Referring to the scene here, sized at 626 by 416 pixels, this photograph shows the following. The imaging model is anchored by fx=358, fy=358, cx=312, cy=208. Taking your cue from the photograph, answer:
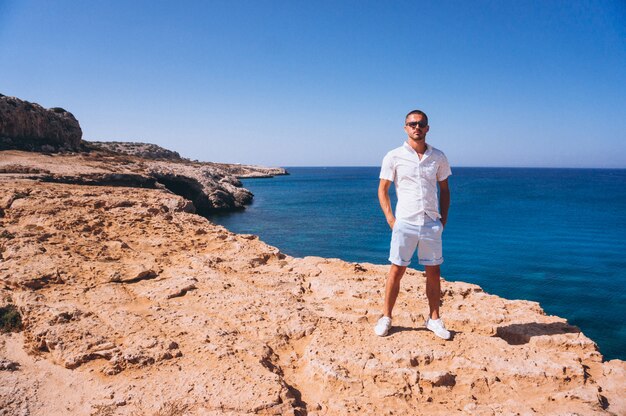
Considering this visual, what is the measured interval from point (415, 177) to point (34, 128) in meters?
38.8

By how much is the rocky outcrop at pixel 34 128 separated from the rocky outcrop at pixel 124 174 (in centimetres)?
283

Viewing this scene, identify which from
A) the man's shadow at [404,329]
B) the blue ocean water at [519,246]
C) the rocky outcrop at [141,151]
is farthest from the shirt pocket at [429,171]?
the rocky outcrop at [141,151]

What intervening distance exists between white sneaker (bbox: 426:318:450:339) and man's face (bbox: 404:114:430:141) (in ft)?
7.24

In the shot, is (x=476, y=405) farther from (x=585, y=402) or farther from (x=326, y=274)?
(x=326, y=274)

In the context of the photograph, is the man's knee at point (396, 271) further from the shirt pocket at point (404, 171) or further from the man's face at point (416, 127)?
the man's face at point (416, 127)

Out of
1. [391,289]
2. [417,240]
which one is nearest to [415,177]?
[417,240]

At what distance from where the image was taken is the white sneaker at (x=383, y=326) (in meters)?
4.24

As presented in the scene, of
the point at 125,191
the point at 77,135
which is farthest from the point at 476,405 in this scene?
the point at 77,135

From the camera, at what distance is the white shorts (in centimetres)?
410

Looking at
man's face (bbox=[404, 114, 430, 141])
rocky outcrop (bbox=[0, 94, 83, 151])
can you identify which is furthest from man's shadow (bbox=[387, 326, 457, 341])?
rocky outcrop (bbox=[0, 94, 83, 151])

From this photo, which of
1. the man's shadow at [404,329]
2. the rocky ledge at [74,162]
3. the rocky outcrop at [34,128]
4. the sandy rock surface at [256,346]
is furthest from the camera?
the rocky outcrop at [34,128]

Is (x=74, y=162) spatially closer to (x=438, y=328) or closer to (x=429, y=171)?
(x=429, y=171)

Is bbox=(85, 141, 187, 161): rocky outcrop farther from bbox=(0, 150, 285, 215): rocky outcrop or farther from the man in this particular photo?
the man

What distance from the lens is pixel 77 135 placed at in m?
37.2
